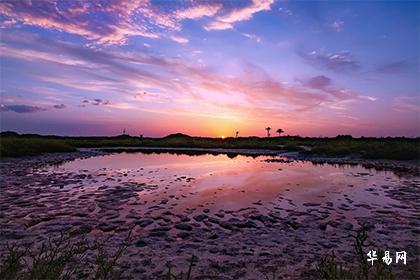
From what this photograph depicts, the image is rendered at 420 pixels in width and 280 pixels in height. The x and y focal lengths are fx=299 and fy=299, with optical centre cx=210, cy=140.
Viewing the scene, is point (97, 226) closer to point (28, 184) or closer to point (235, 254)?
point (235, 254)

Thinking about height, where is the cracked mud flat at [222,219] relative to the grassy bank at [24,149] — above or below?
below

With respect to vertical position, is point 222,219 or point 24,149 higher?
point 24,149

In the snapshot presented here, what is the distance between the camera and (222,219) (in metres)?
9.89

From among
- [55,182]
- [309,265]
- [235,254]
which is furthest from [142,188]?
[309,265]

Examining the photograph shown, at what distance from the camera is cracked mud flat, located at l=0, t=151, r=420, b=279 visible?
678cm

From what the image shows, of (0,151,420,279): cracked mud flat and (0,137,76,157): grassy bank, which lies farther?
(0,137,76,157): grassy bank

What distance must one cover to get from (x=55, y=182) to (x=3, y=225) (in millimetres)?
8025

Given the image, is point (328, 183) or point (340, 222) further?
point (328, 183)

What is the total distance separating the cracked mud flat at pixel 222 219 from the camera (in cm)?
678

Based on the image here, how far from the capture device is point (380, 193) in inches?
568

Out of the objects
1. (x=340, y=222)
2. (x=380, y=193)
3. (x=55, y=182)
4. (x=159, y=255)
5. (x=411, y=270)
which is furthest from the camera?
(x=55, y=182)

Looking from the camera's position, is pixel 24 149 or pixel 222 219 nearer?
pixel 222 219

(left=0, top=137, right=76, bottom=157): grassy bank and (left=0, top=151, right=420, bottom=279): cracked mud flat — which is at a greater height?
(left=0, top=137, right=76, bottom=157): grassy bank

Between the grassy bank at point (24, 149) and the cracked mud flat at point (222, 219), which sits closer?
the cracked mud flat at point (222, 219)
